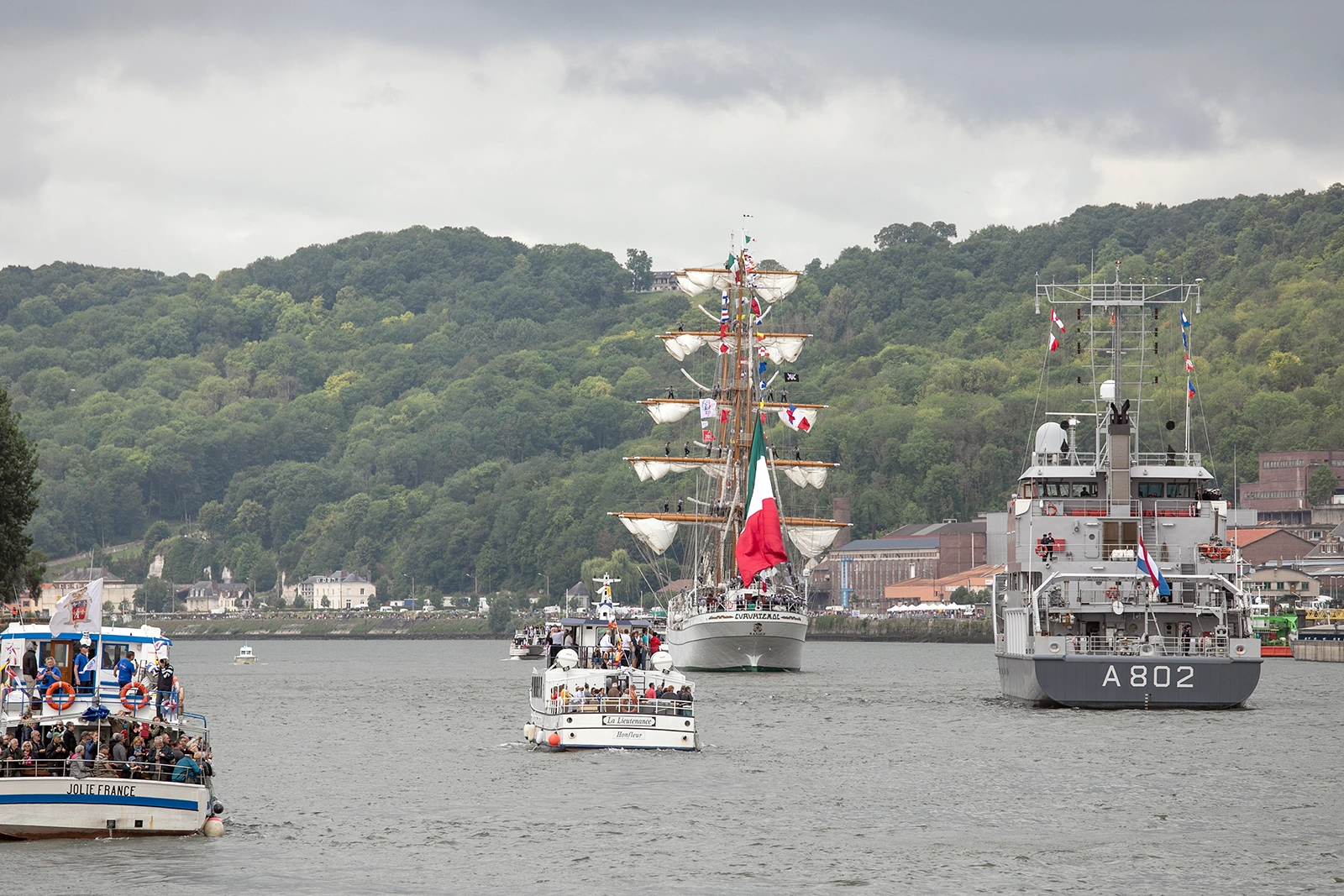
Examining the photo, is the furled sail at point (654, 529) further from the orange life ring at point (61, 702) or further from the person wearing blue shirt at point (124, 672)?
the orange life ring at point (61, 702)

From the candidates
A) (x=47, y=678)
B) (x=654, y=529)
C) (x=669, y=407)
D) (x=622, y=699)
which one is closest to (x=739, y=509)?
(x=654, y=529)

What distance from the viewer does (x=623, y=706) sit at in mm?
59125

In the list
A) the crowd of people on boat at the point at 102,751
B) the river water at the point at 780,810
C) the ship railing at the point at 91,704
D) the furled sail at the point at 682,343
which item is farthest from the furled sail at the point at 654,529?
the crowd of people on boat at the point at 102,751

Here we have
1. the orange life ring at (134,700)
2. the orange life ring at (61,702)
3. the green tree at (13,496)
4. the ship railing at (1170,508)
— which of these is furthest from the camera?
the green tree at (13,496)

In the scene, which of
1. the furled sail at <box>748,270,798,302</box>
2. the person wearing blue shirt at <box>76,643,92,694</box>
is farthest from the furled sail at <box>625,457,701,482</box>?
the person wearing blue shirt at <box>76,643,92,694</box>

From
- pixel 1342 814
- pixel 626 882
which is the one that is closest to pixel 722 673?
pixel 1342 814

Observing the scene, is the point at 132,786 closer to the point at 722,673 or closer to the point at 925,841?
the point at 925,841

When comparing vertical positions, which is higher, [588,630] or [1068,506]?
[1068,506]

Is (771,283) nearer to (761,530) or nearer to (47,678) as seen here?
(761,530)

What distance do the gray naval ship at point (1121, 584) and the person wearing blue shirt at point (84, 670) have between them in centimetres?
3691

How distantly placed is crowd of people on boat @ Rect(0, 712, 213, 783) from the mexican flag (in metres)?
59.4

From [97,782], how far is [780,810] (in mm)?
17828

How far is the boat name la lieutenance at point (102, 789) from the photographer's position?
133 feet

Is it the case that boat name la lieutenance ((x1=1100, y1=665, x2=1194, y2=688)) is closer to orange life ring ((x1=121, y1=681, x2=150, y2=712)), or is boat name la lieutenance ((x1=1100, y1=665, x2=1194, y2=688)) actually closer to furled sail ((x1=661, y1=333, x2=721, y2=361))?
orange life ring ((x1=121, y1=681, x2=150, y2=712))
